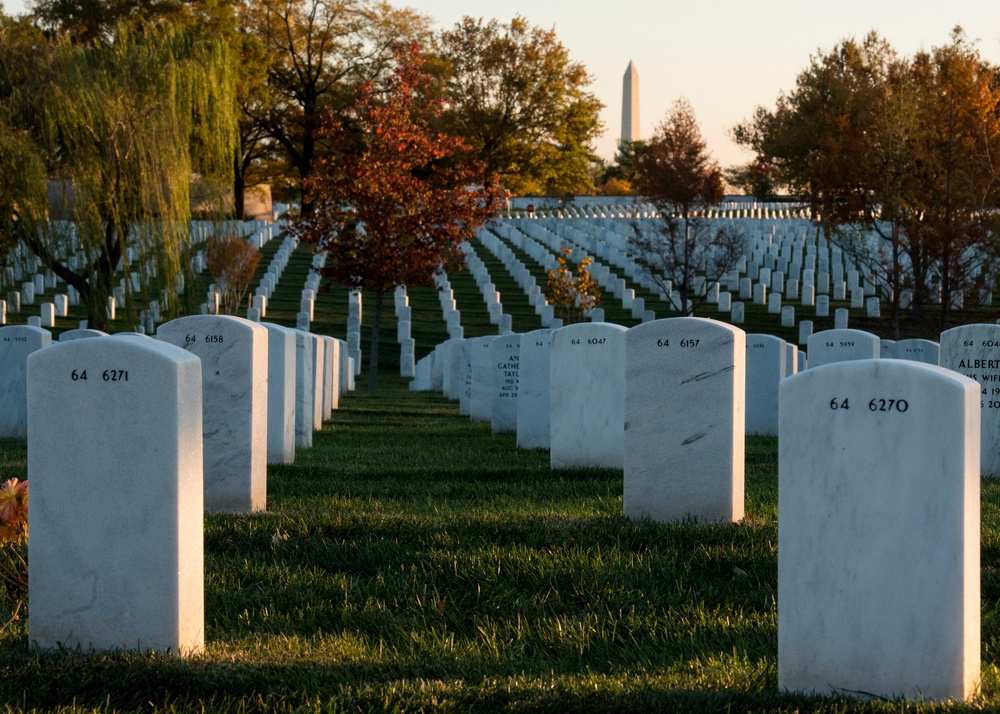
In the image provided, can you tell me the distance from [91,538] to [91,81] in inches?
739

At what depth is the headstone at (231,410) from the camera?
7.81m

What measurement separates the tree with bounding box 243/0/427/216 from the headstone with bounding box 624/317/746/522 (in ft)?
193

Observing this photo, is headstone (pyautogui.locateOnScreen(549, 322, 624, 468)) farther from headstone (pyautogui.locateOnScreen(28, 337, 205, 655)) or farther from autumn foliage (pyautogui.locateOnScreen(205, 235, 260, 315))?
autumn foliage (pyautogui.locateOnScreen(205, 235, 260, 315))

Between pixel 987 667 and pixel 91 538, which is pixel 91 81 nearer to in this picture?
pixel 91 538

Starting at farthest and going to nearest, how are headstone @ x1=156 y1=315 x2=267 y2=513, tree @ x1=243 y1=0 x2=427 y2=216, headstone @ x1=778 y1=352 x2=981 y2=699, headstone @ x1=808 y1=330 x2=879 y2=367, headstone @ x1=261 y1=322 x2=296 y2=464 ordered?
tree @ x1=243 y1=0 x2=427 y2=216 → headstone @ x1=808 y1=330 x2=879 y2=367 → headstone @ x1=261 y1=322 x2=296 y2=464 → headstone @ x1=156 y1=315 x2=267 y2=513 → headstone @ x1=778 y1=352 x2=981 y2=699

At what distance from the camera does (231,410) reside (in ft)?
25.8

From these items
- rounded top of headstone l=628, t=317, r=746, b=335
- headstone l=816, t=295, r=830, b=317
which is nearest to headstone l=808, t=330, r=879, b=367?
rounded top of headstone l=628, t=317, r=746, b=335

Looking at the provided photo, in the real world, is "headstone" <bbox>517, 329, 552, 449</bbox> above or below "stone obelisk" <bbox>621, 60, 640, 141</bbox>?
below

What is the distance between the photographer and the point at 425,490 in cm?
897

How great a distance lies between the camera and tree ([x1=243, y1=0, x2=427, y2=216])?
6519cm

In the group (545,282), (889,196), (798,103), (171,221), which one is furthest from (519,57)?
(171,221)

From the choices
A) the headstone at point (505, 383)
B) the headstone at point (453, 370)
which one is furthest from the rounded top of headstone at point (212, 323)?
the headstone at point (453, 370)

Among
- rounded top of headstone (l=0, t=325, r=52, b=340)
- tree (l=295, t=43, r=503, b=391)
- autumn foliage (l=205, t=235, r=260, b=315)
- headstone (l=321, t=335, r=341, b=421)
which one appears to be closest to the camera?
rounded top of headstone (l=0, t=325, r=52, b=340)

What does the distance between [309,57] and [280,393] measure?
58.1 m
